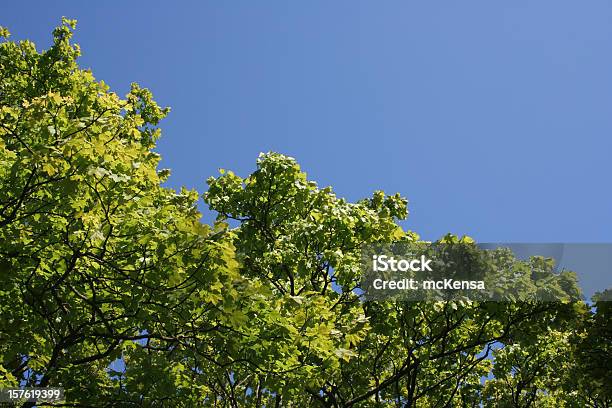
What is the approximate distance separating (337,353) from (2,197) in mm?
5948

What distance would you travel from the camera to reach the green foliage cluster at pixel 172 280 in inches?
334

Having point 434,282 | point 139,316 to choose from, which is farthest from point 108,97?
point 434,282

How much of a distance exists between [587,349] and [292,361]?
9.09 metres

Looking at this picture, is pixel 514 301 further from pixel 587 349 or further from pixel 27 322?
pixel 27 322

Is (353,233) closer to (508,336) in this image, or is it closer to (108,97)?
(508,336)

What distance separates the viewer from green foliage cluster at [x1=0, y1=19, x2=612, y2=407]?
8484 mm

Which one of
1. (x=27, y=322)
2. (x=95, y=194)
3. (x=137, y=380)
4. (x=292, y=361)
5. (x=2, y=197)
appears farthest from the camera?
(x=137, y=380)

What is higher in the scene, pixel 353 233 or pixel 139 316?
pixel 353 233

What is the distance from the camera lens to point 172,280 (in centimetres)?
855

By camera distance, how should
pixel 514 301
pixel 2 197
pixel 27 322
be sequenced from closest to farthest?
pixel 2 197
pixel 27 322
pixel 514 301

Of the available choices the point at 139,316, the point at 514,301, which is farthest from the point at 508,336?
the point at 139,316

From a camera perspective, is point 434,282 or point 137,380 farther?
point 434,282

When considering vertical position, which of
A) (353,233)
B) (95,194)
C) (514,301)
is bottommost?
(95,194)

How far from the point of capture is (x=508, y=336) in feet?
48.4
